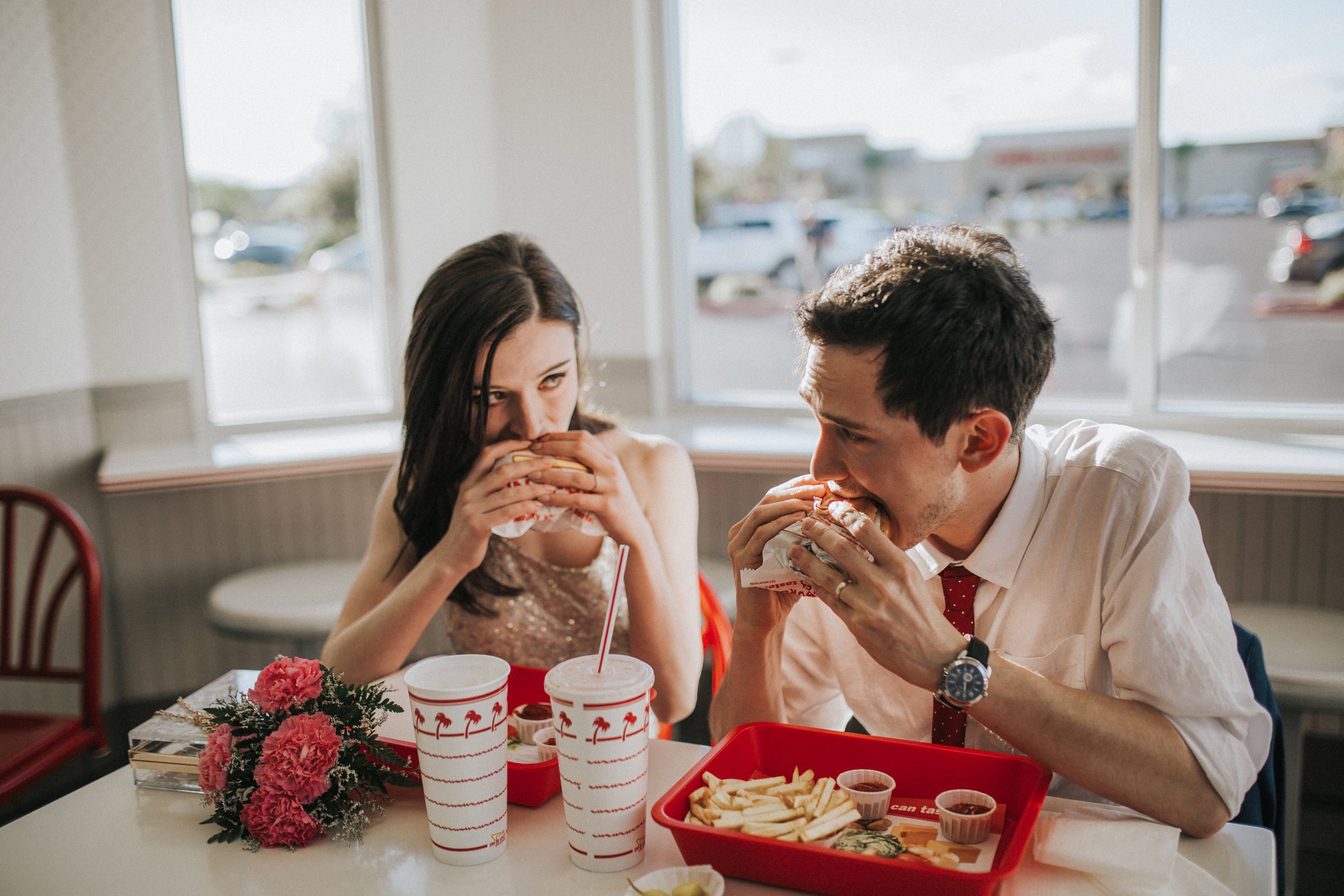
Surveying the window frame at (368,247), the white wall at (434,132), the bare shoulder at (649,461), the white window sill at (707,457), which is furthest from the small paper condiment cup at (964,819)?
the white wall at (434,132)

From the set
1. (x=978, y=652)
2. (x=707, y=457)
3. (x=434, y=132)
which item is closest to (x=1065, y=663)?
(x=978, y=652)

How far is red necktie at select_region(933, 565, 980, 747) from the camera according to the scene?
4.70 feet

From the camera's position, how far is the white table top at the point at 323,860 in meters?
1.09

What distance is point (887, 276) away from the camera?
1.33 metres

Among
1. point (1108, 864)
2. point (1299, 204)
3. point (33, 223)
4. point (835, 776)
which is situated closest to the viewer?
point (1108, 864)

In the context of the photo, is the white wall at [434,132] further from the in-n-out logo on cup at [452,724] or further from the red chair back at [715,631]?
the in-n-out logo on cup at [452,724]

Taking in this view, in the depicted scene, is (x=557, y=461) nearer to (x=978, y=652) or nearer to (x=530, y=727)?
(x=530, y=727)

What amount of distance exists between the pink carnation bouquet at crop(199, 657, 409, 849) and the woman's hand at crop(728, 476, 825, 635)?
1.60 ft

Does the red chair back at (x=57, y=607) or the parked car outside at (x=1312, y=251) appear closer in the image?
the red chair back at (x=57, y=607)

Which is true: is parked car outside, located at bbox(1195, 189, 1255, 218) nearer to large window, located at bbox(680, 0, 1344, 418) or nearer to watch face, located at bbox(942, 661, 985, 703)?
large window, located at bbox(680, 0, 1344, 418)

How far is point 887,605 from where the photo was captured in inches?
47.3

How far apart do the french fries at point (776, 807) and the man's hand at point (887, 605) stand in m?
0.16

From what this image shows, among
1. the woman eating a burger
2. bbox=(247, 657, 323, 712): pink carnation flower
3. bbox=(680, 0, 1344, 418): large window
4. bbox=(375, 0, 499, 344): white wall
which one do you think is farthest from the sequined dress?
bbox=(375, 0, 499, 344): white wall

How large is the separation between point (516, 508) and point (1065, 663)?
87 centimetres
